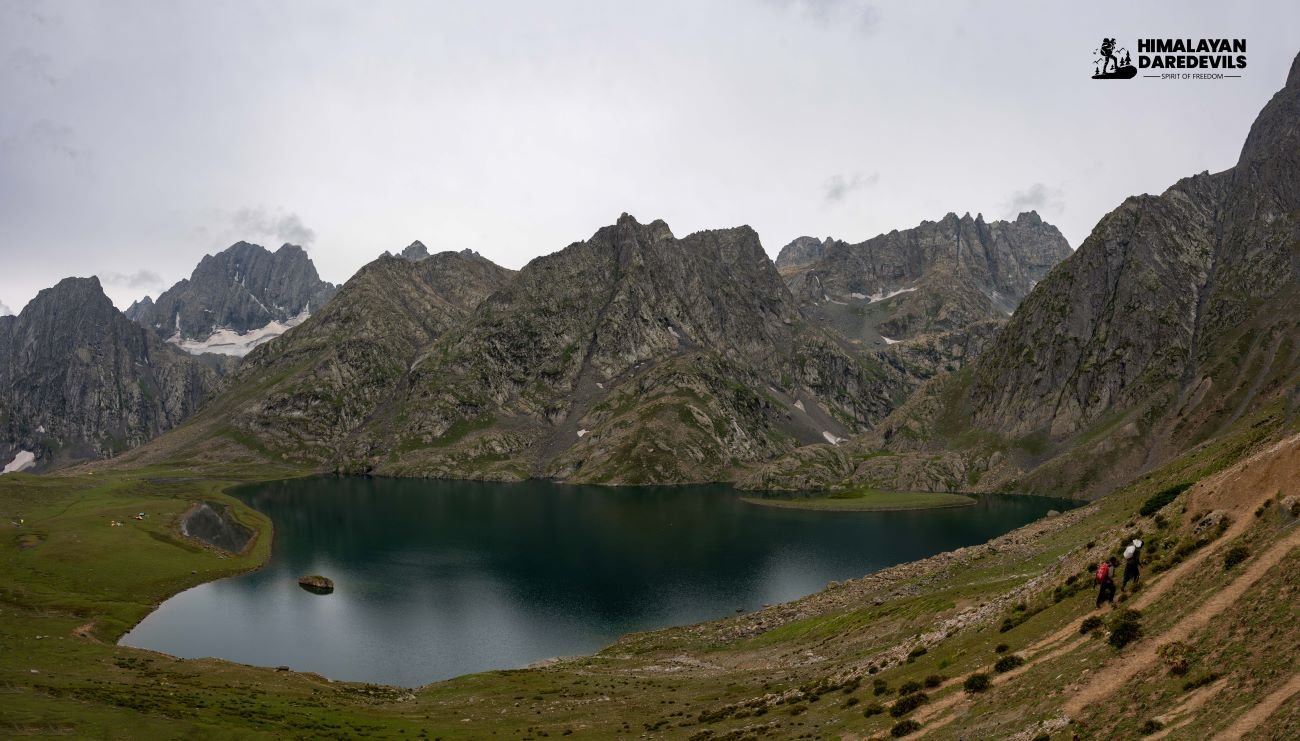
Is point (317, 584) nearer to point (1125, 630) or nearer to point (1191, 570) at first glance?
point (1125, 630)

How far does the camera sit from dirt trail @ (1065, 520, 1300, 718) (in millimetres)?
24797

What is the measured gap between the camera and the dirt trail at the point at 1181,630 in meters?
24.8

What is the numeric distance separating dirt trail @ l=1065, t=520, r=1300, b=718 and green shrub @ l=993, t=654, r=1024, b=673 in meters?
5.06

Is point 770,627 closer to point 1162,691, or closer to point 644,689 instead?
point 644,689

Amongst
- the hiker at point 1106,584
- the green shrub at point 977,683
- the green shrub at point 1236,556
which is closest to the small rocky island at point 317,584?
the green shrub at point 977,683

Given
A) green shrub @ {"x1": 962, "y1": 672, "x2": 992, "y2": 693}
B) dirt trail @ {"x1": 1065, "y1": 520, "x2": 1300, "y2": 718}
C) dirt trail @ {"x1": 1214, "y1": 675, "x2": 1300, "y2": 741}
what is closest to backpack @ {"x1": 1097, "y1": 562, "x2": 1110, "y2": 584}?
dirt trail @ {"x1": 1065, "y1": 520, "x2": 1300, "y2": 718}

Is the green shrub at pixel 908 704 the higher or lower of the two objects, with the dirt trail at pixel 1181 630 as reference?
lower

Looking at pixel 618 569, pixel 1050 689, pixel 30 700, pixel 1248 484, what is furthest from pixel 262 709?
pixel 618 569

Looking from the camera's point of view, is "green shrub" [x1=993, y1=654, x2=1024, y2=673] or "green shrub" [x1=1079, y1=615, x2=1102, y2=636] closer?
"green shrub" [x1=1079, y1=615, x2=1102, y2=636]

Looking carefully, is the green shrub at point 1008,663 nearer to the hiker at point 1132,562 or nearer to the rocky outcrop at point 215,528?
the hiker at point 1132,562

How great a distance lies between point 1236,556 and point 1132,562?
4.10 m

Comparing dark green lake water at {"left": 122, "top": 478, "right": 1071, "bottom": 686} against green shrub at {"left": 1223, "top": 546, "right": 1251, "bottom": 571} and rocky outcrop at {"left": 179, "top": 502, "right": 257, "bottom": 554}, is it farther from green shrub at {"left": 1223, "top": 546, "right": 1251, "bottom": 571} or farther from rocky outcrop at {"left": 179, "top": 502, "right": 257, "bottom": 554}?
green shrub at {"left": 1223, "top": 546, "right": 1251, "bottom": 571}

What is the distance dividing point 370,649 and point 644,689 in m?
51.0

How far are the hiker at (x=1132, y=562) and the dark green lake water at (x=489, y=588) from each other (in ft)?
239
